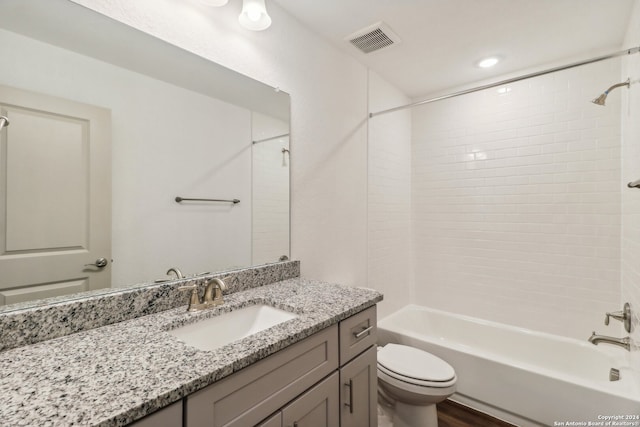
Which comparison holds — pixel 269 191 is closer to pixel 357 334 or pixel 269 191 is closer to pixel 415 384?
pixel 357 334

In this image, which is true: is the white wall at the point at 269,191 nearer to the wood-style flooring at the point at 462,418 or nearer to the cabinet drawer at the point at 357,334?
the cabinet drawer at the point at 357,334

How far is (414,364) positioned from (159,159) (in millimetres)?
1764

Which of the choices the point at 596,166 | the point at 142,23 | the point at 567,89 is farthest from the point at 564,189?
the point at 142,23

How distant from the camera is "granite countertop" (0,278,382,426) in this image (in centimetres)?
55

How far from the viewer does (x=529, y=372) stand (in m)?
1.69

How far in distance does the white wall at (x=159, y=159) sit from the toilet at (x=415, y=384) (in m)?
1.08

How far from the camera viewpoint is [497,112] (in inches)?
95.2

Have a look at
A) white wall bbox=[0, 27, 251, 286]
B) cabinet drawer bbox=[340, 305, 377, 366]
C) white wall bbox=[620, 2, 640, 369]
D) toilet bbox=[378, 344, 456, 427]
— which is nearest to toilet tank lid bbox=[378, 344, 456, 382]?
toilet bbox=[378, 344, 456, 427]

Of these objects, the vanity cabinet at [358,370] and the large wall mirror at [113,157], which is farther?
the vanity cabinet at [358,370]

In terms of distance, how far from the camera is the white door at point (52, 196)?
87 cm

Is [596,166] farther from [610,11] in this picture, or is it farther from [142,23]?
[142,23]

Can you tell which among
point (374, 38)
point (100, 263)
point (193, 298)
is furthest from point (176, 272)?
point (374, 38)

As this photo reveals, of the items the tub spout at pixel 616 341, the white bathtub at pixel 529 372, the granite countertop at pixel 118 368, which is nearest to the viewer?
the granite countertop at pixel 118 368

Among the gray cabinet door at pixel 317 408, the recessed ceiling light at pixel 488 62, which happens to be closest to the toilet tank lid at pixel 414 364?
Result: the gray cabinet door at pixel 317 408
